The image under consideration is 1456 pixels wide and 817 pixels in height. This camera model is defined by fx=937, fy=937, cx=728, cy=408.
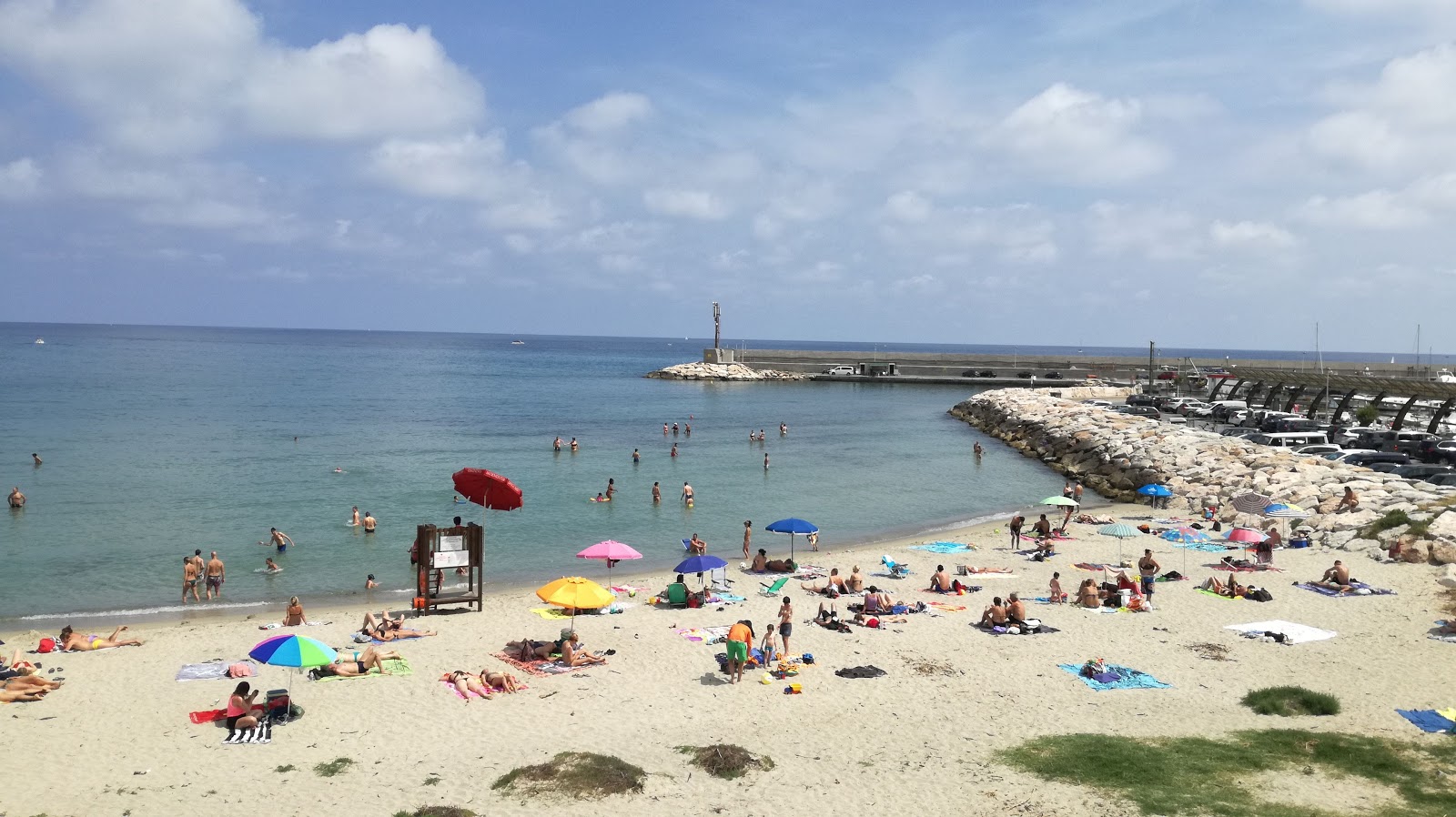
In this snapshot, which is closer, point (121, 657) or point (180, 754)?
point (180, 754)

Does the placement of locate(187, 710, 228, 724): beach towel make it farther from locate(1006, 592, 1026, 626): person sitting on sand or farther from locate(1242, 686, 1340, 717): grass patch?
locate(1242, 686, 1340, 717): grass patch

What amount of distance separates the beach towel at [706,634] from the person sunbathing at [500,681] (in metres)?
3.70

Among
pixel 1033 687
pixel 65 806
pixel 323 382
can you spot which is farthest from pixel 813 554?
pixel 323 382

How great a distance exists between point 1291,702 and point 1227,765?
9.68 ft

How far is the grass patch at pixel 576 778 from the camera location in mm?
10586

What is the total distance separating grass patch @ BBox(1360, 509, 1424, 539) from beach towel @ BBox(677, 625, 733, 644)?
1696cm

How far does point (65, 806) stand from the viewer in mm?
10406

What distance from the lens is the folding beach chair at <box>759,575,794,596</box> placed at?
20859mm

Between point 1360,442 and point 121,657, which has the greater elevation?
point 1360,442

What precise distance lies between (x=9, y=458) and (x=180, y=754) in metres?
37.4

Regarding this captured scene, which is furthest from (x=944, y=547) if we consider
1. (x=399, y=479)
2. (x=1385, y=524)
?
(x=399, y=479)

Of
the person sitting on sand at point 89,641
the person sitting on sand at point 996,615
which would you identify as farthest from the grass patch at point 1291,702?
A: the person sitting on sand at point 89,641

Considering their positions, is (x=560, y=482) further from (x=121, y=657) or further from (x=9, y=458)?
(x=9, y=458)

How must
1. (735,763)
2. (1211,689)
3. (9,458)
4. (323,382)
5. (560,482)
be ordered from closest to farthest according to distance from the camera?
(735,763) → (1211,689) → (560,482) → (9,458) → (323,382)
